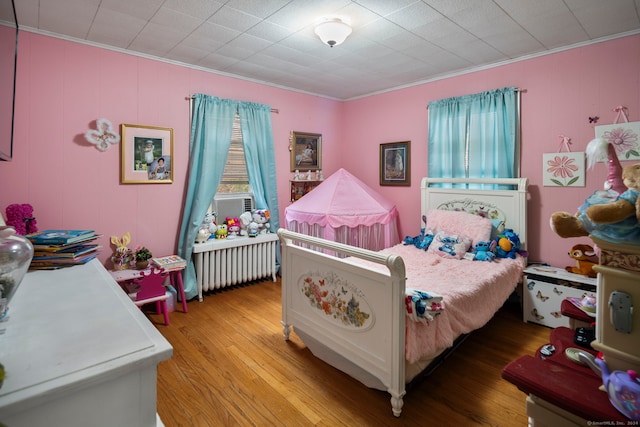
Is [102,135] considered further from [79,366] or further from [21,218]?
[79,366]

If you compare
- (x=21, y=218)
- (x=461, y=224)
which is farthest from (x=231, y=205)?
(x=461, y=224)

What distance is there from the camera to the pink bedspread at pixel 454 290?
1.95 m

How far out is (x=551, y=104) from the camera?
3.20 metres

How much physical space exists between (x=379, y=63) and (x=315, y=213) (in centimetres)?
174

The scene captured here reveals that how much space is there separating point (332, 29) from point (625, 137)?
261cm

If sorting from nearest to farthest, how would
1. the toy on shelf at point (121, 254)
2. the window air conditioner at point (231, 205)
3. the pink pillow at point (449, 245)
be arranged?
the toy on shelf at point (121, 254), the pink pillow at point (449, 245), the window air conditioner at point (231, 205)

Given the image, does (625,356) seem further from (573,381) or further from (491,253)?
(491,253)

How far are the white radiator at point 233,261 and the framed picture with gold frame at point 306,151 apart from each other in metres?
1.15

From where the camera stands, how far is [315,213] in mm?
3717

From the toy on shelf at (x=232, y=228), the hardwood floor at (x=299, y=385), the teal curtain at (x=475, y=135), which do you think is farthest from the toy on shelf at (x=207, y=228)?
the teal curtain at (x=475, y=135)

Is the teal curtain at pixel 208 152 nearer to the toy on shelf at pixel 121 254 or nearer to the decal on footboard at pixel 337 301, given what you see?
the toy on shelf at pixel 121 254

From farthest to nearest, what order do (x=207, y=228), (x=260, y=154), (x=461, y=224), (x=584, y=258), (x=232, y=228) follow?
(x=260, y=154) < (x=232, y=228) < (x=207, y=228) < (x=461, y=224) < (x=584, y=258)

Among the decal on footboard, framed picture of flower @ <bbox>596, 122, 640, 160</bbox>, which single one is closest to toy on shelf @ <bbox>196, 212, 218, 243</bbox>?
the decal on footboard

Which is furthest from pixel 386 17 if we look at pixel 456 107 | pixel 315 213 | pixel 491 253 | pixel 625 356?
pixel 625 356
